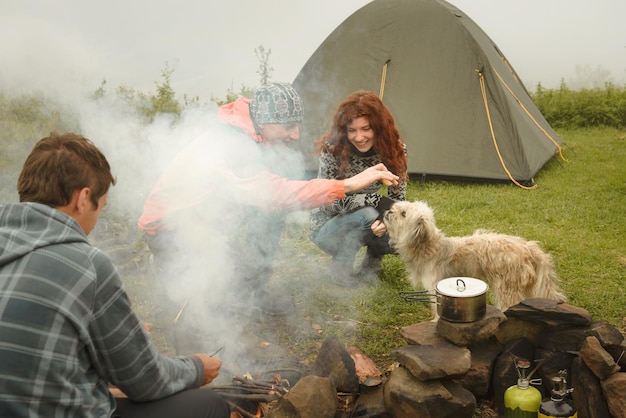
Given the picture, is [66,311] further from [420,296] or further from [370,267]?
[370,267]

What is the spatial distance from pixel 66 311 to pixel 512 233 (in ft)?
14.7

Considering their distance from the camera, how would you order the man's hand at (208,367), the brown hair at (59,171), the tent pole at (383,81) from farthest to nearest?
the tent pole at (383,81), the man's hand at (208,367), the brown hair at (59,171)

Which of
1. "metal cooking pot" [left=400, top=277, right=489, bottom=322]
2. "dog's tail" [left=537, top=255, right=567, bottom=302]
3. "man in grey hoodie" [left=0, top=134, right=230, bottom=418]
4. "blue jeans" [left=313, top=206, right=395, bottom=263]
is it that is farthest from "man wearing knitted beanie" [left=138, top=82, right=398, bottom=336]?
"man in grey hoodie" [left=0, top=134, right=230, bottom=418]

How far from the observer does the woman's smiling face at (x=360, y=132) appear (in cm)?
385

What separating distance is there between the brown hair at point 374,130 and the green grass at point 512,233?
89 cm

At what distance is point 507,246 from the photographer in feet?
11.2

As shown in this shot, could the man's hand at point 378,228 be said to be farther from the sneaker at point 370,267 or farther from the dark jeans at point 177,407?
the dark jeans at point 177,407

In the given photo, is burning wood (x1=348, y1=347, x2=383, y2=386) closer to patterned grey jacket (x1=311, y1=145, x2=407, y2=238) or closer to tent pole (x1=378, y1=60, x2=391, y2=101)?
patterned grey jacket (x1=311, y1=145, x2=407, y2=238)

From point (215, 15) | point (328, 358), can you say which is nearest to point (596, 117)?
point (215, 15)

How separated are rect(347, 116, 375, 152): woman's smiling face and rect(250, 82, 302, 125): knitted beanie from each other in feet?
2.46

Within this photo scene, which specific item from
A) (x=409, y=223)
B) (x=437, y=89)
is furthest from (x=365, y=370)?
(x=437, y=89)

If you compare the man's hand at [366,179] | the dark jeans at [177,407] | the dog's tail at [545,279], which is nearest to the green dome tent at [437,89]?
the dog's tail at [545,279]

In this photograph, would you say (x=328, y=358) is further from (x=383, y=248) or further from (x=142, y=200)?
(x=142, y=200)

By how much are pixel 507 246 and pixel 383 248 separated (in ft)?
3.22
